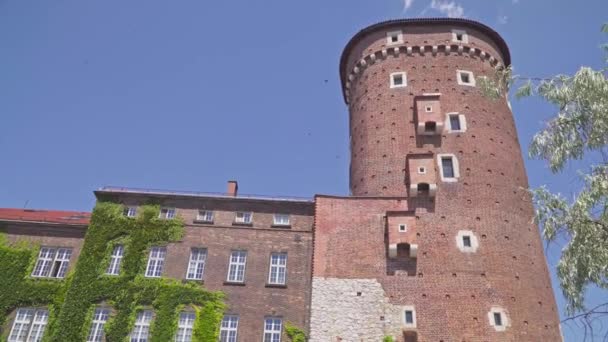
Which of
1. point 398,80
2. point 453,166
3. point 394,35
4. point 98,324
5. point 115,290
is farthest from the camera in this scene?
point 394,35

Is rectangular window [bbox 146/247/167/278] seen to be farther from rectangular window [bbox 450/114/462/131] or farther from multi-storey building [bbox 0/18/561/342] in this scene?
rectangular window [bbox 450/114/462/131]

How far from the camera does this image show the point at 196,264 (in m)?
27.8

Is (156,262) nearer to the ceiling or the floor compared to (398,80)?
nearer to the floor

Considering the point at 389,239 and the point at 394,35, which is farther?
the point at 394,35

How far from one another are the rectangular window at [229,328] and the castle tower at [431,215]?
3952mm

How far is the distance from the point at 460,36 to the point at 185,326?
24.7m

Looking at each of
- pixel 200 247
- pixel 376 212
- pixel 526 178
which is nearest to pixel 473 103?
pixel 526 178

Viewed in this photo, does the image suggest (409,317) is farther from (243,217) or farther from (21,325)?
(21,325)

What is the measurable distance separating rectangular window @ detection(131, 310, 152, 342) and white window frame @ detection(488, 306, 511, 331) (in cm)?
1638

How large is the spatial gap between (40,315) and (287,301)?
1246 centimetres

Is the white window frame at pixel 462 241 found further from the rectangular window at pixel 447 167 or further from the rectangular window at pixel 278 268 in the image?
the rectangular window at pixel 278 268

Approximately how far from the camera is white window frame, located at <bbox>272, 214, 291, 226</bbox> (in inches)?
1155

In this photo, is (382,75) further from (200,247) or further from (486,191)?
(200,247)

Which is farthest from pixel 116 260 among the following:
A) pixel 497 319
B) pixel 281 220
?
pixel 497 319
